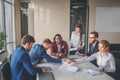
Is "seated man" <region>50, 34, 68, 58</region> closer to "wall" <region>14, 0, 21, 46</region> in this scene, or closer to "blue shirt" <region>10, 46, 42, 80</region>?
"blue shirt" <region>10, 46, 42, 80</region>

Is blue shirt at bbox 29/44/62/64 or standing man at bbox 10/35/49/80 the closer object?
standing man at bbox 10/35/49/80

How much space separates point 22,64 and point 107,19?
202 inches

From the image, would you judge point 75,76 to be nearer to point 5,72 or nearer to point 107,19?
point 5,72

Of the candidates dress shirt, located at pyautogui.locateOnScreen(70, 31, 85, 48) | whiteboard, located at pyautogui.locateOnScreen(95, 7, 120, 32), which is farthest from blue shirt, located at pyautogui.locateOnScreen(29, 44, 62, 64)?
whiteboard, located at pyautogui.locateOnScreen(95, 7, 120, 32)

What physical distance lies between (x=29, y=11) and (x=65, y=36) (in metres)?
1.64

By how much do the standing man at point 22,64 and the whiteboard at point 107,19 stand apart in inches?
186

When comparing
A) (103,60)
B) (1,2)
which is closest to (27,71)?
(103,60)

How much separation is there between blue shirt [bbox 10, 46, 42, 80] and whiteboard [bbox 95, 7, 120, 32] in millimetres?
4820

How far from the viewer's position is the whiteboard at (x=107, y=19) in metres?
6.95

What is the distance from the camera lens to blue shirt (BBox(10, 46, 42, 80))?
250 centimetres

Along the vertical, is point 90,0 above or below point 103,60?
above

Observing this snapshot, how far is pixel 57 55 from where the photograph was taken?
3893 millimetres

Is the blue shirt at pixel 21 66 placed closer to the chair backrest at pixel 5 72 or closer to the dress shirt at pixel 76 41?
the chair backrest at pixel 5 72

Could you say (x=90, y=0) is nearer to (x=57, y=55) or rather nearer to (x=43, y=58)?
(x=57, y=55)
